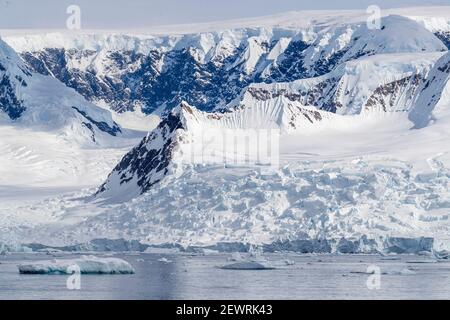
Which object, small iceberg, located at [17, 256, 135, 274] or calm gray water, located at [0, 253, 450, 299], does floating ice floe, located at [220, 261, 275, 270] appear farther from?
small iceberg, located at [17, 256, 135, 274]

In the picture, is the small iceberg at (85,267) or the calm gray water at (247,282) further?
the small iceberg at (85,267)

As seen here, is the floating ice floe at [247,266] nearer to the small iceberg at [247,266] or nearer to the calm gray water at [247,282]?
the small iceberg at [247,266]

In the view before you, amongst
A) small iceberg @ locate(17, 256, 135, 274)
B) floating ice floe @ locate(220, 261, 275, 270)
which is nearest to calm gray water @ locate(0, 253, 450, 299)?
small iceberg @ locate(17, 256, 135, 274)

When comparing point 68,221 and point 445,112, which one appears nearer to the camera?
point 68,221

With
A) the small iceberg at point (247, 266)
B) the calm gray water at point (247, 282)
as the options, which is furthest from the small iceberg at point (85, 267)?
the small iceberg at point (247, 266)

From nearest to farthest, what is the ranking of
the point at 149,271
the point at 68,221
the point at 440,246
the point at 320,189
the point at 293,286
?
the point at 293,286 < the point at 149,271 < the point at 440,246 < the point at 320,189 < the point at 68,221

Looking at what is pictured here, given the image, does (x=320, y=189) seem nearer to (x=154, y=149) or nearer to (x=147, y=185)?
(x=147, y=185)

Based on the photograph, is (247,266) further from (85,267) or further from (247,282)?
(247,282)
